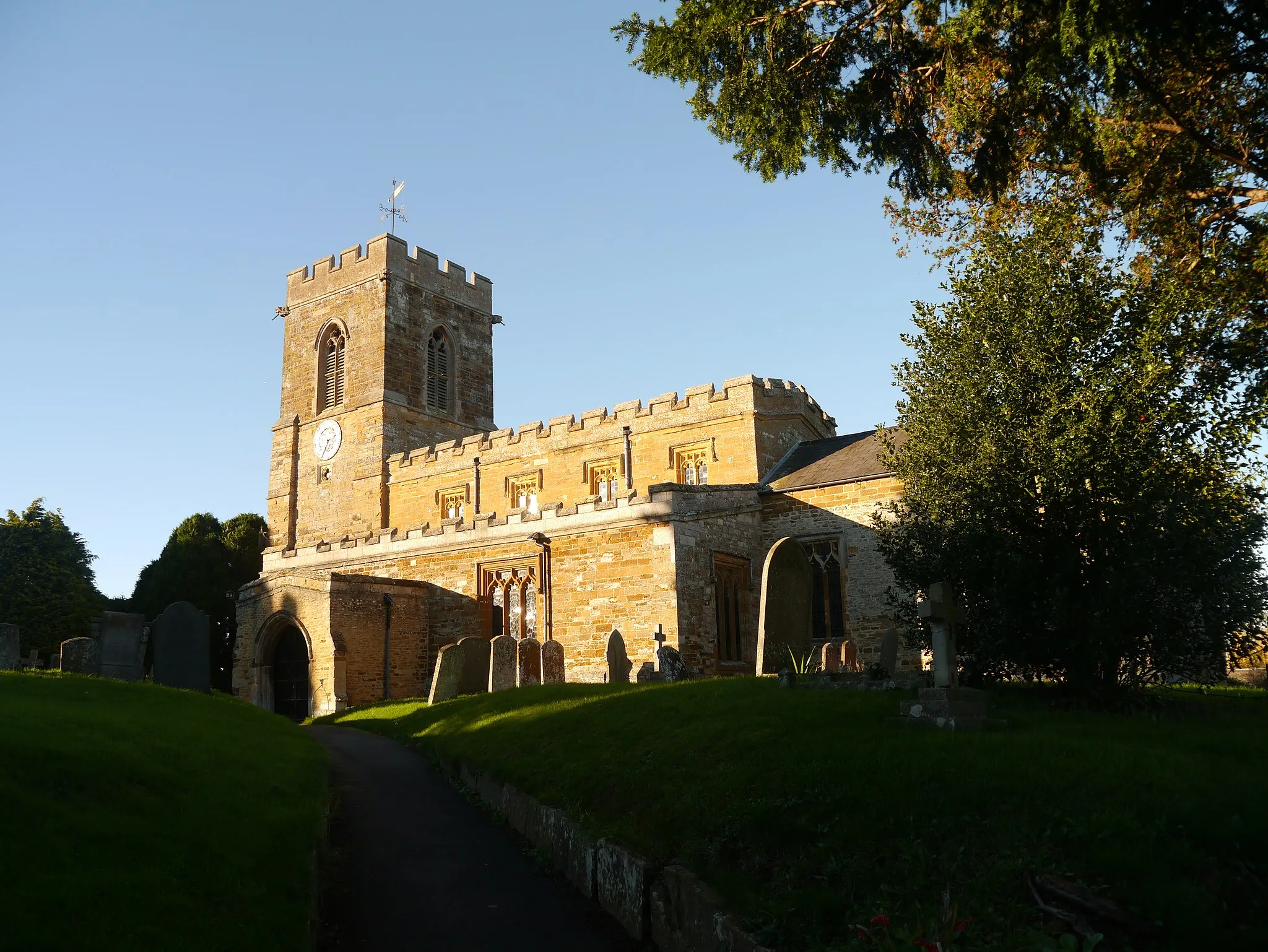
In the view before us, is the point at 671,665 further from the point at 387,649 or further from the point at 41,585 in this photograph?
the point at 41,585

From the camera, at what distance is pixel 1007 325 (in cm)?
1316

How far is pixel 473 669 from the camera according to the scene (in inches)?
819

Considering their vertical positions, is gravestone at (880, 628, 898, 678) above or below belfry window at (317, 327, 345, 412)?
below

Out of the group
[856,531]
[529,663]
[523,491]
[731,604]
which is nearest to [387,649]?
[529,663]

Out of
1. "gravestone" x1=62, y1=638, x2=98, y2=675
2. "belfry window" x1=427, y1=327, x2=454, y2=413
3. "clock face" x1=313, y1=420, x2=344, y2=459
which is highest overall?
"belfry window" x1=427, y1=327, x2=454, y2=413

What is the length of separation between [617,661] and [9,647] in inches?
432

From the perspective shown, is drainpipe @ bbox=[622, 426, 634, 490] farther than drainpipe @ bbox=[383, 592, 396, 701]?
Yes

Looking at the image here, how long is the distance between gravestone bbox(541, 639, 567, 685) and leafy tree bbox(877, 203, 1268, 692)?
28.6 feet

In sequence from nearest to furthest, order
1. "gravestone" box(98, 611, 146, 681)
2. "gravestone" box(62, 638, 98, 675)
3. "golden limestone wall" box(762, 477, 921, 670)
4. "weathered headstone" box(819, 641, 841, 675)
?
"weathered headstone" box(819, 641, 841, 675) < "gravestone" box(62, 638, 98, 675) < "gravestone" box(98, 611, 146, 681) < "golden limestone wall" box(762, 477, 921, 670)

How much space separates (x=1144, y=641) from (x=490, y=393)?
1325 inches

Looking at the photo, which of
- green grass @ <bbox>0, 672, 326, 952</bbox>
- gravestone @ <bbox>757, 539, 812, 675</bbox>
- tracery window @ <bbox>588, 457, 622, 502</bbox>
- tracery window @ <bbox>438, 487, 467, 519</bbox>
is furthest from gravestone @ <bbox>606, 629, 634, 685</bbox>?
tracery window @ <bbox>438, 487, 467, 519</bbox>

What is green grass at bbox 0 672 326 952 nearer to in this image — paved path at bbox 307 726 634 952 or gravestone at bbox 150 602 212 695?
paved path at bbox 307 726 634 952

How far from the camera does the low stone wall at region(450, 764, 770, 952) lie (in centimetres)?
592

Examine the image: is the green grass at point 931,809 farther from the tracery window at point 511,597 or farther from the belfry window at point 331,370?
the belfry window at point 331,370
